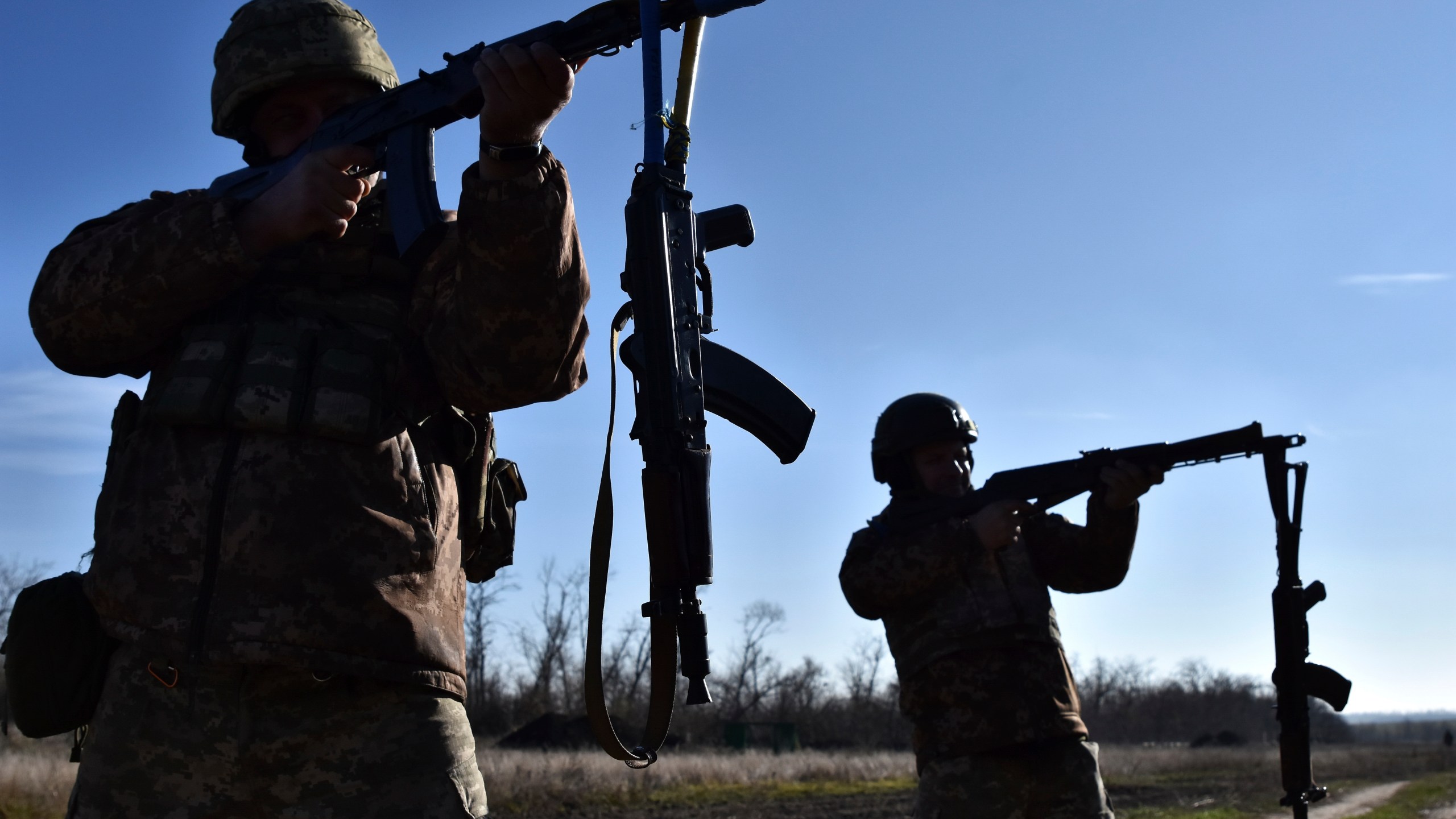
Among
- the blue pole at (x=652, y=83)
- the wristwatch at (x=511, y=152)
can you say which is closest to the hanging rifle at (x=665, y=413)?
the blue pole at (x=652, y=83)

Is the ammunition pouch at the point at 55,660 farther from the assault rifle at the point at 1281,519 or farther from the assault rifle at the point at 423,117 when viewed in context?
the assault rifle at the point at 1281,519

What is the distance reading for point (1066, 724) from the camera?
5270 mm

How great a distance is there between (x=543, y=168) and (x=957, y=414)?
421 centimetres

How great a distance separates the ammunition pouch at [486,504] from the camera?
2.95 metres

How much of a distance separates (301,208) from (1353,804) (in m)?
21.8

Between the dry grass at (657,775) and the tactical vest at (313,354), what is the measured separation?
40.1 ft

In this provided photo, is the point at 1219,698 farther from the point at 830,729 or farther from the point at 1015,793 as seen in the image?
the point at 1015,793

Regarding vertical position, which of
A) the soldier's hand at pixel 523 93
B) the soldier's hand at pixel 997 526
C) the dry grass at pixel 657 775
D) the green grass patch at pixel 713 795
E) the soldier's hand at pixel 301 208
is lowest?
the green grass patch at pixel 713 795

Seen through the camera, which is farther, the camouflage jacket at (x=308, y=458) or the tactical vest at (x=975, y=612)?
the tactical vest at (x=975, y=612)

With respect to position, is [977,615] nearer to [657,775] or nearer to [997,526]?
[997,526]

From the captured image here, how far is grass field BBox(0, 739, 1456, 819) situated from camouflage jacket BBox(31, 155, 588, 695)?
992 cm

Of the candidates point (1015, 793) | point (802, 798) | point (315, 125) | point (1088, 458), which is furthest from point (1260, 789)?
point (315, 125)

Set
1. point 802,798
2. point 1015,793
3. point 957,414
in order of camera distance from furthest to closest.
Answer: point 802,798
point 957,414
point 1015,793

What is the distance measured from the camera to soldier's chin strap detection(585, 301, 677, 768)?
8.30 ft
